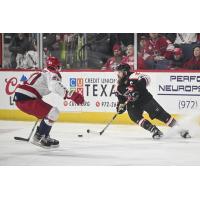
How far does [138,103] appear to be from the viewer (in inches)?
207

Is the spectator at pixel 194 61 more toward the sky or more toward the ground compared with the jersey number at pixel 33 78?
more toward the sky

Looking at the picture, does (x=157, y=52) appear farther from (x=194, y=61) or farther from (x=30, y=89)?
(x=30, y=89)

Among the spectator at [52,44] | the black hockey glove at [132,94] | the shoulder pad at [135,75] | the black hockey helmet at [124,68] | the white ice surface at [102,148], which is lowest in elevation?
the white ice surface at [102,148]

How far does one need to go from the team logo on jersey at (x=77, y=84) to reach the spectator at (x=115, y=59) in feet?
0.77

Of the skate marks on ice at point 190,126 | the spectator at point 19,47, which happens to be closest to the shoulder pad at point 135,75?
the skate marks on ice at point 190,126

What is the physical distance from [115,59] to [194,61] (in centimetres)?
66

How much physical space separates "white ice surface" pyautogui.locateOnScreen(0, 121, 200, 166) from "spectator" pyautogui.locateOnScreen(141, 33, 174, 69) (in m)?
0.55

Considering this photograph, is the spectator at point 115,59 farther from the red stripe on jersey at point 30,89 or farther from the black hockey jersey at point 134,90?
the red stripe on jersey at point 30,89

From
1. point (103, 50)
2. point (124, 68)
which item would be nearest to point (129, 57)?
point (124, 68)

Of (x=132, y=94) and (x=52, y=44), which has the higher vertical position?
(x=52, y=44)

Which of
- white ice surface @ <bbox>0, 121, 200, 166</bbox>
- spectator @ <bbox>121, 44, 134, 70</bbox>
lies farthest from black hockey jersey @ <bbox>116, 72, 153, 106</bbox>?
white ice surface @ <bbox>0, 121, 200, 166</bbox>

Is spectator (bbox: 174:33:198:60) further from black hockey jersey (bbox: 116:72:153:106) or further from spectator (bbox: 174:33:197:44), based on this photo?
black hockey jersey (bbox: 116:72:153:106)

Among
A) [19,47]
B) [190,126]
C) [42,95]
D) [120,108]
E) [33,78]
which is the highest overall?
[19,47]

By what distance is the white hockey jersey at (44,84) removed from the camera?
5.27m
